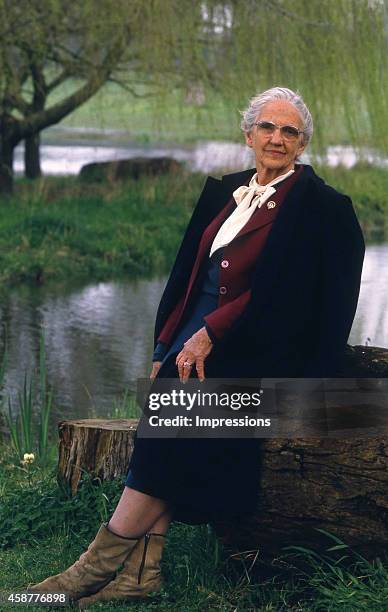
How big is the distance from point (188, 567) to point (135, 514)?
319 mm

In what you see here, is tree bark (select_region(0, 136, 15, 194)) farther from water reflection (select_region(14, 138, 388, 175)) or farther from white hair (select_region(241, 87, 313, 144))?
white hair (select_region(241, 87, 313, 144))

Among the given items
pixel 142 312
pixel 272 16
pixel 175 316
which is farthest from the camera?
pixel 142 312

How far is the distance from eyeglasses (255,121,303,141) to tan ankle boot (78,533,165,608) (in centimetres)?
138

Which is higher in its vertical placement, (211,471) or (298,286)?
(298,286)

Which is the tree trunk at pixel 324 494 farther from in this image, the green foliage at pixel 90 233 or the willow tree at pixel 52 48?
the green foliage at pixel 90 233

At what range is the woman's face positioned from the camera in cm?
423

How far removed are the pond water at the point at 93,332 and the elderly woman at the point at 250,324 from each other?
3.65m

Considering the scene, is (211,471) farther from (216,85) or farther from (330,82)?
(216,85)

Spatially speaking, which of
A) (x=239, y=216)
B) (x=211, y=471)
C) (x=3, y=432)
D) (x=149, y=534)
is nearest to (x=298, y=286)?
(x=239, y=216)

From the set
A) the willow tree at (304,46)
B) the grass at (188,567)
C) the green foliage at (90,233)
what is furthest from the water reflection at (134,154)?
the grass at (188,567)

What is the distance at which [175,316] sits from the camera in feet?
14.8

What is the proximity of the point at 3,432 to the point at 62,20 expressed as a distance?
822cm

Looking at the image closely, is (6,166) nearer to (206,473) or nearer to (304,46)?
(304,46)

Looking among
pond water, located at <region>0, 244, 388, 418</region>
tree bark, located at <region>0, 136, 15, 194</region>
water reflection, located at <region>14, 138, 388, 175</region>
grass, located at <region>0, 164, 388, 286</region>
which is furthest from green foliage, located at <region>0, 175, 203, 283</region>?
water reflection, located at <region>14, 138, 388, 175</region>
